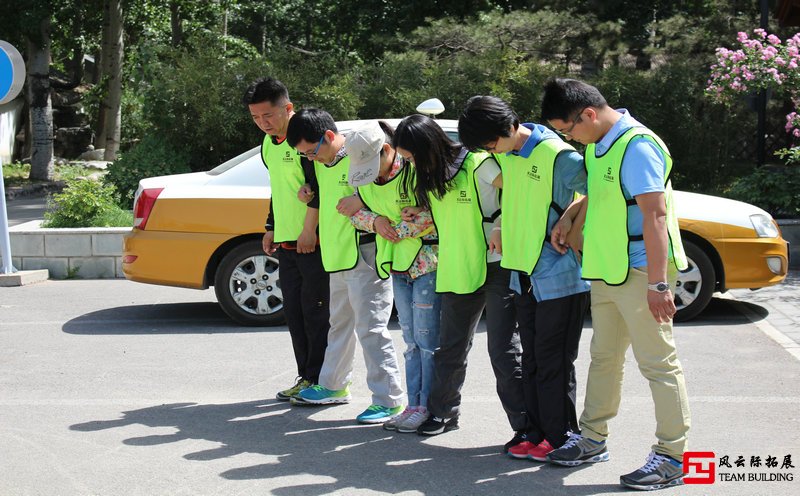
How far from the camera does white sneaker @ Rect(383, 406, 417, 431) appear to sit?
5.35m

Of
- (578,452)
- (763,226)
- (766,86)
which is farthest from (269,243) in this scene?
(766,86)

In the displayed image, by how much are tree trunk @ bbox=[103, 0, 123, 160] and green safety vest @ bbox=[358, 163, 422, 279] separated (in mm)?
18424

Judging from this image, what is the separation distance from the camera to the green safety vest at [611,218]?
4262 millimetres

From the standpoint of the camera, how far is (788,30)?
16453mm

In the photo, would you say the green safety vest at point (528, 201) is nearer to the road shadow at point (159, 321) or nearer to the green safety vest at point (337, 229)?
the green safety vest at point (337, 229)

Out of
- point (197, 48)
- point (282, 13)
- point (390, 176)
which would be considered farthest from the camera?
point (282, 13)

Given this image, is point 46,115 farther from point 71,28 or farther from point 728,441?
point 728,441

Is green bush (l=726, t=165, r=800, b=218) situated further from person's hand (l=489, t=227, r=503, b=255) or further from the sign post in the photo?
the sign post

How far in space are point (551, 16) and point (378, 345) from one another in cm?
1094

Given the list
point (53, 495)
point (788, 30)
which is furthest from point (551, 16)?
point (53, 495)

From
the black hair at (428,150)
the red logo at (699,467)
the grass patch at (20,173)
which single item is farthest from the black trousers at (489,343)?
the grass patch at (20,173)

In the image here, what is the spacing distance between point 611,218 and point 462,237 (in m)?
0.83

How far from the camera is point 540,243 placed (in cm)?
458

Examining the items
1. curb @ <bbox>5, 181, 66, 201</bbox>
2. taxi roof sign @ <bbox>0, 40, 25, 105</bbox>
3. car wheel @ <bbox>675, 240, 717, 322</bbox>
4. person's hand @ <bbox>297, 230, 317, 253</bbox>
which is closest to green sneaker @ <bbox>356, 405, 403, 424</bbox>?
person's hand @ <bbox>297, 230, 317, 253</bbox>
